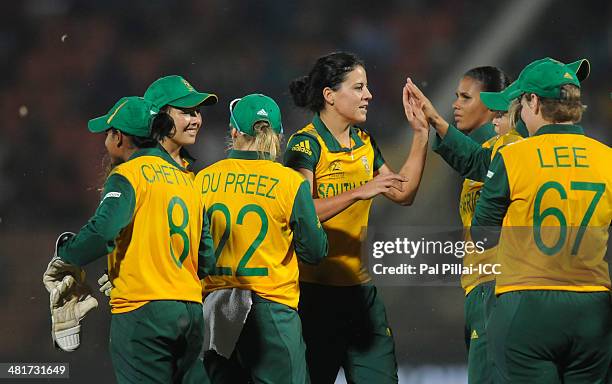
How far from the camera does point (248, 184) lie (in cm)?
410

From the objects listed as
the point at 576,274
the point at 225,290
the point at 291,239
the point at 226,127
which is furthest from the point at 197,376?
the point at 226,127

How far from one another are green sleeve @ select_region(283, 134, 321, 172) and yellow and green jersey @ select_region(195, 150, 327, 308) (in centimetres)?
41

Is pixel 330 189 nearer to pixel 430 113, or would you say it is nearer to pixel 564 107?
pixel 430 113

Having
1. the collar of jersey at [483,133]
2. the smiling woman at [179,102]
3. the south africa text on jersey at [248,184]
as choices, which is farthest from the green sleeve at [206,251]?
the collar of jersey at [483,133]

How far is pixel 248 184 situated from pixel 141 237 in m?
0.52

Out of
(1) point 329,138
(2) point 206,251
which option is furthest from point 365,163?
(2) point 206,251

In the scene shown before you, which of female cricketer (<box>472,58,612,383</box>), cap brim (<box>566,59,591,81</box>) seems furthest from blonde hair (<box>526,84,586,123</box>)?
cap brim (<box>566,59,591,81</box>)

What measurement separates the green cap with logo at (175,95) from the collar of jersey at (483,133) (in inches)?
53.4

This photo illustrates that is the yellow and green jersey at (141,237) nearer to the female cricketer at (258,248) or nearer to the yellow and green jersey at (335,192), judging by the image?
the female cricketer at (258,248)

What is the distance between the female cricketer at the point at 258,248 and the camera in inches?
162

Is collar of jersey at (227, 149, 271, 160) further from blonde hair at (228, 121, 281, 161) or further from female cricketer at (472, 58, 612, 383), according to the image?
female cricketer at (472, 58, 612, 383)

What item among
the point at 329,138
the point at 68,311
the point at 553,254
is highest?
the point at 329,138

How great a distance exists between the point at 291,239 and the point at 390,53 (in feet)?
7.96

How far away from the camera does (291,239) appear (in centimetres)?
421
